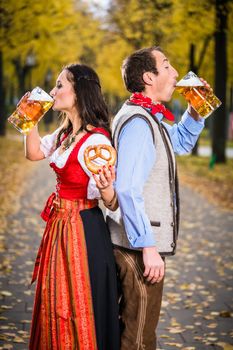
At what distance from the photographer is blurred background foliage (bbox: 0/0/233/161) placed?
679 inches

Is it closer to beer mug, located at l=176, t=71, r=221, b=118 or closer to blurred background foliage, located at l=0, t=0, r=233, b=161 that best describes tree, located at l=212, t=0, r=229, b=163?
blurred background foliage, located at l=0, t=0, r=233, b=161

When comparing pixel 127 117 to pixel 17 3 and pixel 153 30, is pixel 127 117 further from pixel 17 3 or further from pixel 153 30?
pixel 153 30

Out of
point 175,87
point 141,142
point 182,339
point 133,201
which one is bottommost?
point 182,339

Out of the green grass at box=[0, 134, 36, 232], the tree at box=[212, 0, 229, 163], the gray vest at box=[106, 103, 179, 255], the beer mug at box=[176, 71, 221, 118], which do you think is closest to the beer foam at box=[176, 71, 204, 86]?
the beer mug at box=[176, 71, 221, 118]

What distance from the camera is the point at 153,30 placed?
917 inches

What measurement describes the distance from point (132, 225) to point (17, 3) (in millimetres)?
13532

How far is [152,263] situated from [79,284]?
42cm

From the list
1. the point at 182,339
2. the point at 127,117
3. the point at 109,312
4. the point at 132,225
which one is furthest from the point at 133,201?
the point at 182,339

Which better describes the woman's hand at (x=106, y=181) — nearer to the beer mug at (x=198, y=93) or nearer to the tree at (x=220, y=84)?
the beer mug at (x=198, y=93)

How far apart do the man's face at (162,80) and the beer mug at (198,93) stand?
0.06 meters

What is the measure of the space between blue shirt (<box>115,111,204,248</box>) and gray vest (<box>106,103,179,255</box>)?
2.7 inches

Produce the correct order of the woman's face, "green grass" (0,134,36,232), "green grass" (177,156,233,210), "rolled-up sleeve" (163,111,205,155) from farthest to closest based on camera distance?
"green grass" (177,156,233,210) < "green grass" (0,134,36,232) < "rolled-up sleeve" (163,111,205,155) < the woman's face

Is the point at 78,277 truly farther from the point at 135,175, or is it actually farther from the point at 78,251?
the point at 135,175

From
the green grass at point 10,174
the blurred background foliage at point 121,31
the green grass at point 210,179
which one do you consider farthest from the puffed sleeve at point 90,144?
the blurred background foliage at point 121,31
